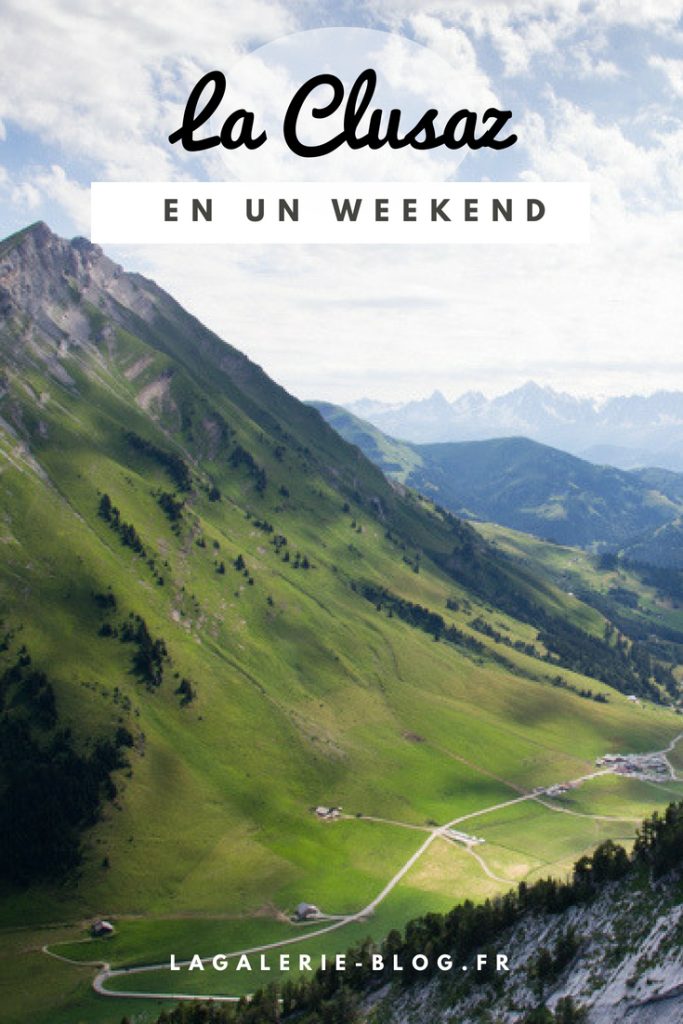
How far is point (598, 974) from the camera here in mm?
71062

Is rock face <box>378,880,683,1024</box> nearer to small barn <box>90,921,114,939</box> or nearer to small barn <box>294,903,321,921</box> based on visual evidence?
small barn <box>294,903,321,921</box>

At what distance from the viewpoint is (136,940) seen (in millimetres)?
155875

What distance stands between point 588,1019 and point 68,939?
12651 centimetres

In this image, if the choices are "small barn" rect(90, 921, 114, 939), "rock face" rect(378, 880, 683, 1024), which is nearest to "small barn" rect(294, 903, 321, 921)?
"small barn" rect(90, 921, 114, 939)

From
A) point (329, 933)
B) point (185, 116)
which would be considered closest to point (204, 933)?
point (329, 933)

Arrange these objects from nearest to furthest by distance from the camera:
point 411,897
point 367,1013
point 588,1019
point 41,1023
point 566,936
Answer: point 588,1019, point 566,936, point 367,1013, point 41,1023, point 411,897

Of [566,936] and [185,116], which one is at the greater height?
[185,116]

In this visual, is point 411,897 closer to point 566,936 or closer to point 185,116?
point 566,936

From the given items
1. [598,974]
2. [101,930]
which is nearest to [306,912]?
[101,930]

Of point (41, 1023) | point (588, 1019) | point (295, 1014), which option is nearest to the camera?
point (588, 1019)

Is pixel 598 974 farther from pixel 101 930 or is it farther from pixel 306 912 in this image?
pixel 101 930

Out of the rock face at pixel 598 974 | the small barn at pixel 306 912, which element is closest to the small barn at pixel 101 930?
the small barn at pixel 306 912

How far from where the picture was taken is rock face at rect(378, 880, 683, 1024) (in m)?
62.6

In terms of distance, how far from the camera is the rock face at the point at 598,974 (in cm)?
6262
